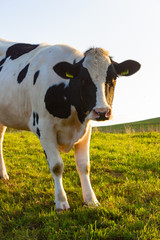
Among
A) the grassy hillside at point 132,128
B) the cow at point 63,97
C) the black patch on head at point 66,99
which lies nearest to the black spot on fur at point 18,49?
the cow at point 63,97

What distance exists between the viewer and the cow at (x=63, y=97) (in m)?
4.21

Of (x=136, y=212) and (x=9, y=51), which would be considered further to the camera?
(x=9, y=51)

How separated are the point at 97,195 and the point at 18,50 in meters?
3.61

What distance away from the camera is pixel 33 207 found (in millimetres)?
4699

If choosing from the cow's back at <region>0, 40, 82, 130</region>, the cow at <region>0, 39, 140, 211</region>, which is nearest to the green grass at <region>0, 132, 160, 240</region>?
the cow at <region>0, 39, 140, 211</region>

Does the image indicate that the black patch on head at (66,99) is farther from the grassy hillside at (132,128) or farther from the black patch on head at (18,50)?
the grassy hillside at (132,128)

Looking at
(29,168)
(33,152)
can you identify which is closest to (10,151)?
(33,152)

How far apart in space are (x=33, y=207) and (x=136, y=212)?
164cm

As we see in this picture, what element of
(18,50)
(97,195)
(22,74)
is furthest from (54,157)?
(18,50)

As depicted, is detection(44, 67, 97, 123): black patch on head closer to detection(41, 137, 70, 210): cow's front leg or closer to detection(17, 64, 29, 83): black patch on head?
detection(41, 137, 70, 210): cow's front leg

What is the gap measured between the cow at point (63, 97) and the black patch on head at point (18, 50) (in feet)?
1.75

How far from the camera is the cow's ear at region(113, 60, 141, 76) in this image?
4648 mm

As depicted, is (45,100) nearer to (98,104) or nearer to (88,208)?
(98,104)

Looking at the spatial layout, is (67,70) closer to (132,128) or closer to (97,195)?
(97,195)
